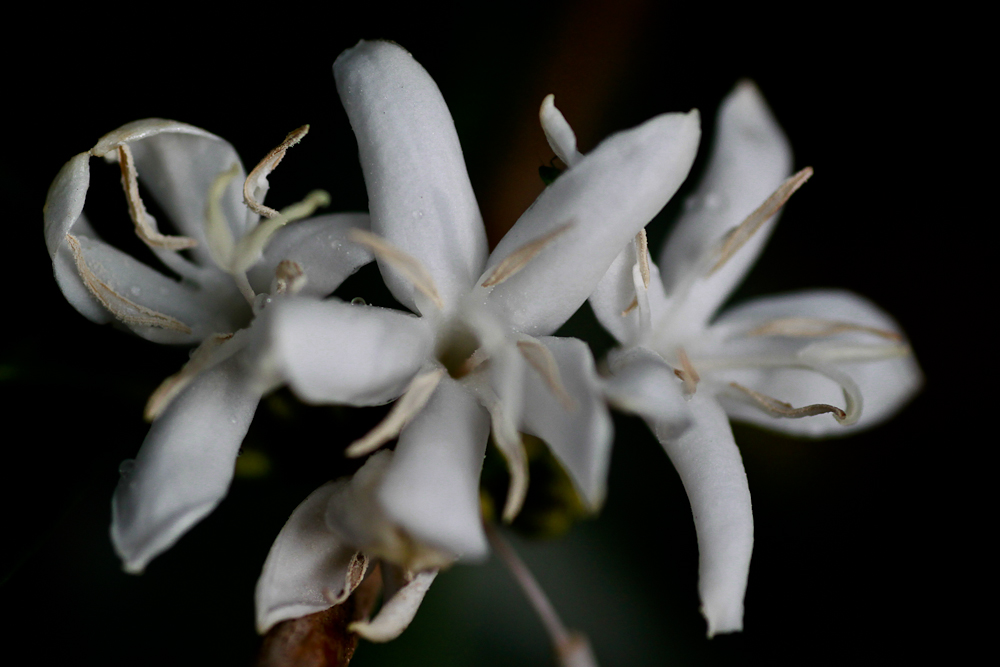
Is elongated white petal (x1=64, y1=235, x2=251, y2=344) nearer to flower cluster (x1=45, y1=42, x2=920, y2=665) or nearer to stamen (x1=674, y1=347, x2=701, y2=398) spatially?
flower cluster (x1=45, y1=42, x2=920, y2=665)

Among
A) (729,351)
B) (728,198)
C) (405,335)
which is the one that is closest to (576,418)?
(405,335)

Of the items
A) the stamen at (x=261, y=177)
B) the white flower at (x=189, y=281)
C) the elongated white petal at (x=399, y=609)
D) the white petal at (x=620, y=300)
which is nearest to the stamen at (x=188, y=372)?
the white flower at (x=189, y=281)

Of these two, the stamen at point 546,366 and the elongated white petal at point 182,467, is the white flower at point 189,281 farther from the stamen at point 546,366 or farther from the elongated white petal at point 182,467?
the stamen at point 546,366

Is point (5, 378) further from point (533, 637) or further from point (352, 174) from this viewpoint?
point (533, 637)

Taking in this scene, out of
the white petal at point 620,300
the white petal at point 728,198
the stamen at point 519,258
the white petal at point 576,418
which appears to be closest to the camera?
the white petal at point 576,418

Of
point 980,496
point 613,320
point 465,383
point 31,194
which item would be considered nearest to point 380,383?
point 465,383

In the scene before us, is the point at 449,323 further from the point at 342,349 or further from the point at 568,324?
the point at 568,324

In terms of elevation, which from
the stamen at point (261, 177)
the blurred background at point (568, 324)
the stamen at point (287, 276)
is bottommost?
the blurred background at point (568, 324)
